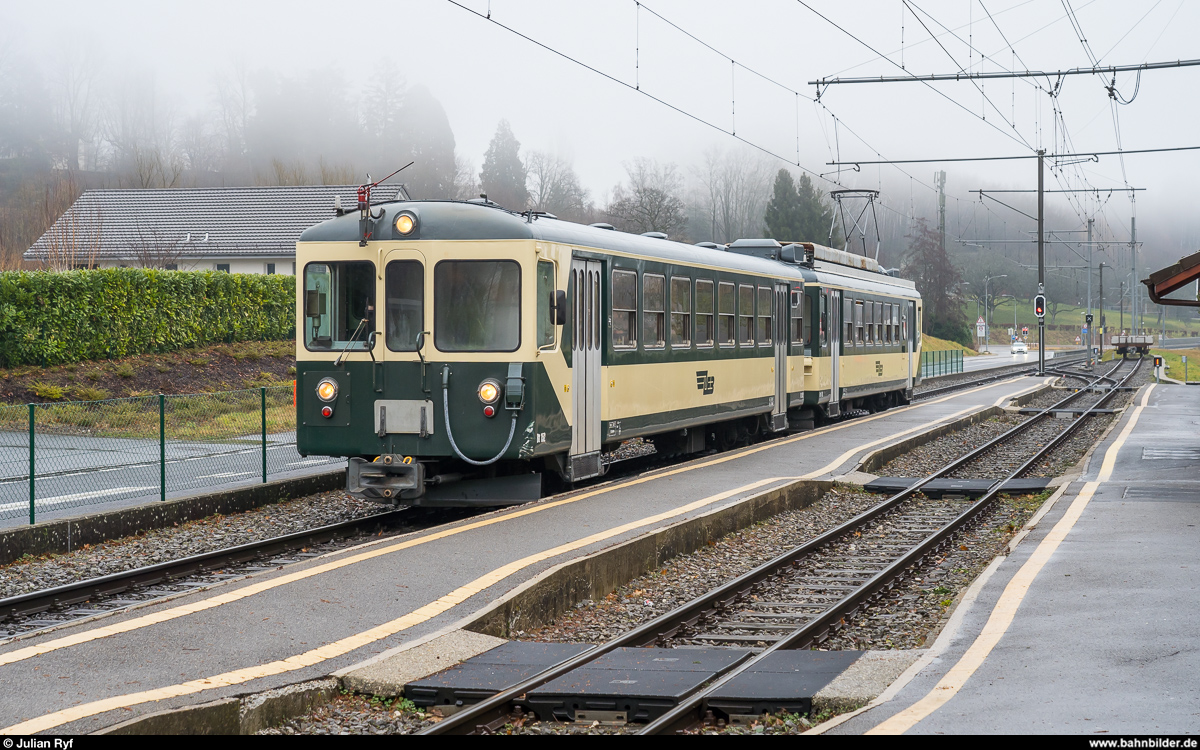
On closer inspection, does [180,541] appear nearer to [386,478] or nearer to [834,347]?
[386,478]

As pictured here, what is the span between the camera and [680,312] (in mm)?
16000

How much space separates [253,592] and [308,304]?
485cm

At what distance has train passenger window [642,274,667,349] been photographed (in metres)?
14.8

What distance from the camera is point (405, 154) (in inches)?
3381

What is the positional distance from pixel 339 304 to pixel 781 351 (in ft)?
33.3

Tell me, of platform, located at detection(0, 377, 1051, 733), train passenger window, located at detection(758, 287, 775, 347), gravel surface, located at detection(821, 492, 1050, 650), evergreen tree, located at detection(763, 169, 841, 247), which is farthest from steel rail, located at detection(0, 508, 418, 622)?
evergreen tree, located at detection(763, 169, 841, 247)

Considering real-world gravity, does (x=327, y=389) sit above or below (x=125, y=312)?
below

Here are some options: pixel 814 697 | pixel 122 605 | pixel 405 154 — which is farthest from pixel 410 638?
pixel 405 154

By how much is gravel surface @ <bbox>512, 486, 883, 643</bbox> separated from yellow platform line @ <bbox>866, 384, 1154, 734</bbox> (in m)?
2.54

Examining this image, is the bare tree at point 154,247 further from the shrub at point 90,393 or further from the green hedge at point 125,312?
the shrub at point 90,393

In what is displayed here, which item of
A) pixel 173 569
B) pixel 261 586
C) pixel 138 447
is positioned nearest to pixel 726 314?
pixel 138 447

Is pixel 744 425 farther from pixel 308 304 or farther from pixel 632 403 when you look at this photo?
pixel 308 304

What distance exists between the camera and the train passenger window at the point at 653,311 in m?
14.8

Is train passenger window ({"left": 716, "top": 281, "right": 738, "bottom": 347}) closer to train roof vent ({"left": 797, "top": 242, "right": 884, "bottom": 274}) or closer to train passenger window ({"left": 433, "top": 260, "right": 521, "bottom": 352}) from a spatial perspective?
train roof vent ({"left": 797, "top": 242, "right": 884, "bottom": 274})
